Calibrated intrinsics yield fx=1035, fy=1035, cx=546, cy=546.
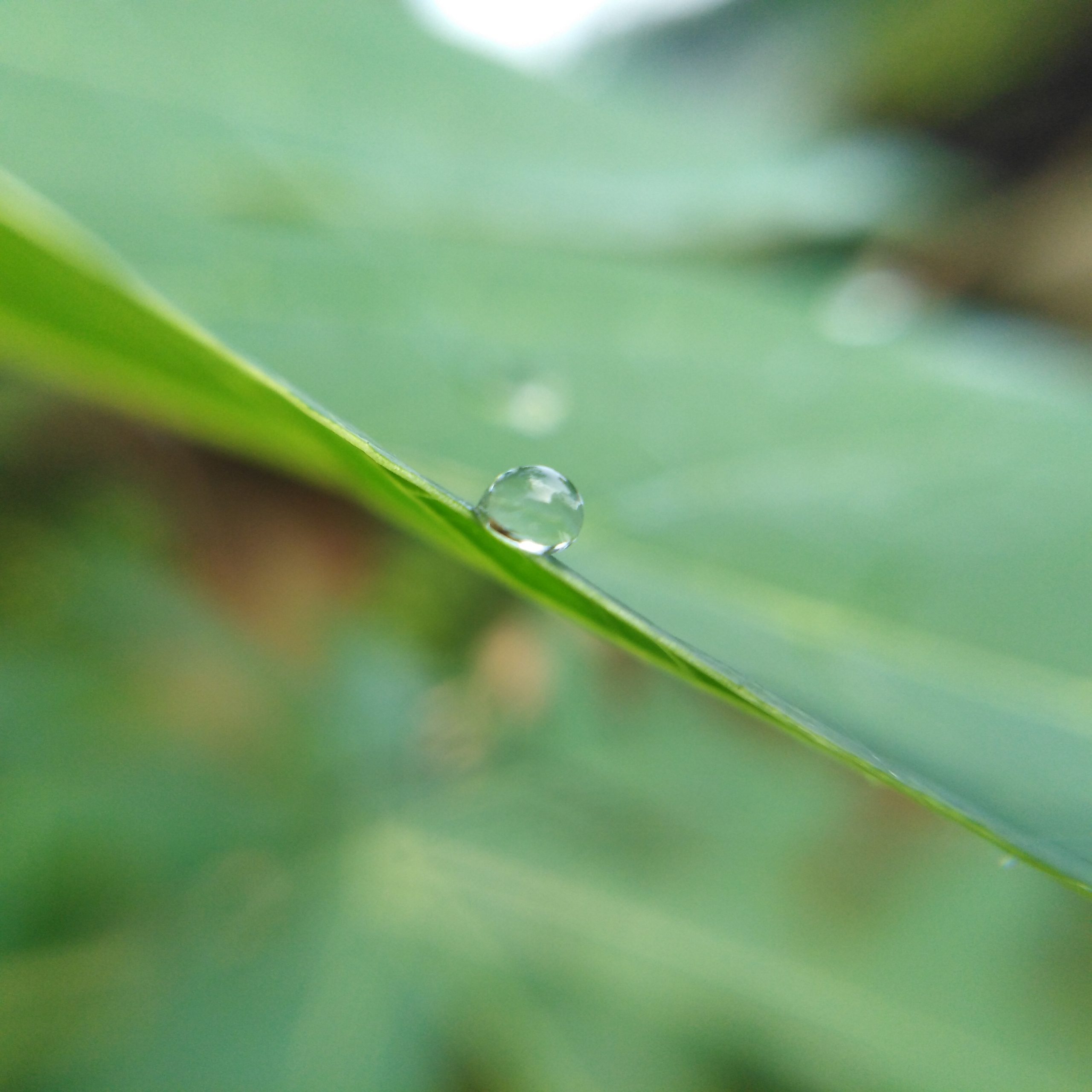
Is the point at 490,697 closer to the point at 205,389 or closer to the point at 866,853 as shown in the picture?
the point at 866,853

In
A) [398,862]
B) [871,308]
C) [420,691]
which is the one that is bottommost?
[398,862]

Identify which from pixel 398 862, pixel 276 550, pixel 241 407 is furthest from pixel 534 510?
pixel 276 550

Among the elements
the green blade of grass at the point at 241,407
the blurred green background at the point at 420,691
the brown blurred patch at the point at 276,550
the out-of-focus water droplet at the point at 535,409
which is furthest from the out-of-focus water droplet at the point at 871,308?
the brown blurred patch at the point at 276,550

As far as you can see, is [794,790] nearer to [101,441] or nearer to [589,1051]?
[589,1051]

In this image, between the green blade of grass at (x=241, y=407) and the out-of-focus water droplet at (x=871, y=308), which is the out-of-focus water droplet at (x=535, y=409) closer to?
the green blade of grass at (x=241, y=407)

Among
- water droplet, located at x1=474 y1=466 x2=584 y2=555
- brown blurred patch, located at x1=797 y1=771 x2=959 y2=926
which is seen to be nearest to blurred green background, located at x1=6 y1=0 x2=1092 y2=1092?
brown blurred patch, located at x1=797 y1=771 x2=959 y2=926

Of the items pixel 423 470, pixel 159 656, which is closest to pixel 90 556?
pixel 159 656

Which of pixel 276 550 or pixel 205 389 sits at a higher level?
pixel 276 550
